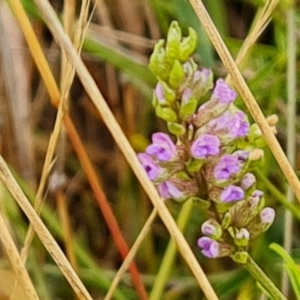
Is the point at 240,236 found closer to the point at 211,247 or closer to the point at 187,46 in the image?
the point at 211,247

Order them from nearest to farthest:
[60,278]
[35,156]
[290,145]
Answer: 1. [290,145]
2. [60,278]
3. [35,156]

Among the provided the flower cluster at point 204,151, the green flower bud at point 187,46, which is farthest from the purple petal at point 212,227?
the green flower bud at point 187,46

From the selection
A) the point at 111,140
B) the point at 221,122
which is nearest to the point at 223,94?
the point at 221,122

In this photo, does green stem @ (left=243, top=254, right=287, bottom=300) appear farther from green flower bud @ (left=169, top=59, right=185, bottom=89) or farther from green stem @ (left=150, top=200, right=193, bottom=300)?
green stem @ (left=150, top=200, right=193, bottom=300)

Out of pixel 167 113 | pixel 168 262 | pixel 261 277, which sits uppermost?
pixel 167 113

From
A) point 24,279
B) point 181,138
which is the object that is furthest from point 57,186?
point 181,138

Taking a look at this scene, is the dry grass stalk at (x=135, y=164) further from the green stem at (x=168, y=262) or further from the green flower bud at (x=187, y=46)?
the green stem at (x=168, y=262)

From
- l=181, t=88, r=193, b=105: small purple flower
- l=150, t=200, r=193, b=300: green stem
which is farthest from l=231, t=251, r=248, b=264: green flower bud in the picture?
l=150, t=200, r=193, b=300: green stem

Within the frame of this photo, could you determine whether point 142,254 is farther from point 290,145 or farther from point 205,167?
point 205,167
